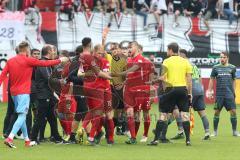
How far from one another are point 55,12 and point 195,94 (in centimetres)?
1456

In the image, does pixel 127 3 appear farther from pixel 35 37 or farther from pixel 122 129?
pixel 122 129

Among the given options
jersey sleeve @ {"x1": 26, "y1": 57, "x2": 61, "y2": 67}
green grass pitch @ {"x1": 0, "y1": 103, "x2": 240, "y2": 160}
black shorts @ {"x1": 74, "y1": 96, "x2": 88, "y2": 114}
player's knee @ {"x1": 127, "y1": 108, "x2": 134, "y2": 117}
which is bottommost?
green grass pitch @ {"x1": 0, "y1": 103, "x2": 240, "y2": 160}

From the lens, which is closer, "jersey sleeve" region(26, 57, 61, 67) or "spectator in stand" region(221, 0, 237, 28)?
"jersey sleeve" region(26, 57, 61, 67)

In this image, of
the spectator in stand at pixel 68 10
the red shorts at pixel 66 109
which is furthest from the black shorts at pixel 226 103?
the spectator in stand at pixel 68 10

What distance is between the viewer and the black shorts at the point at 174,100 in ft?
58.8

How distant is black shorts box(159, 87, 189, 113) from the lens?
1792 centimetres

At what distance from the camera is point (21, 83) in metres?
17.4

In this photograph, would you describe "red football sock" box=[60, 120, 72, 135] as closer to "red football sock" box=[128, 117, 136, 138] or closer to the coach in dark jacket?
the coach in dark jacket

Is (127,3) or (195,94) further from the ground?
(127,3)

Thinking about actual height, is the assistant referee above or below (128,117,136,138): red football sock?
above

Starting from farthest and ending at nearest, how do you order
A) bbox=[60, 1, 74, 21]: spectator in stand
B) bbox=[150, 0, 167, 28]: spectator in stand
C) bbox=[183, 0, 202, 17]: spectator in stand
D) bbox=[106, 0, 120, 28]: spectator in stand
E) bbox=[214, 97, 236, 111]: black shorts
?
bbox=[183, 0, 202, 17]: spectator in stand < bbox=[150, 0, 167, 28]: spectator in stand < bbox=[106, 0, 120, 28]: spectator in stand < bbox=[60, 1, 74, 21]: spectator in stand < bbox=[214, 97, 236, 111]: black shorts

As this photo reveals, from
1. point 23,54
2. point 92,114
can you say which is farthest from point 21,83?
point 92,114

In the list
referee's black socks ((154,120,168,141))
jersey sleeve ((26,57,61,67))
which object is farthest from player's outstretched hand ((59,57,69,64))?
referee's black socks ((154,120,168,141))

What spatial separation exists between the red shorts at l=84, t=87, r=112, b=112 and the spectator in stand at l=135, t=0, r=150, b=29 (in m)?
16.5
